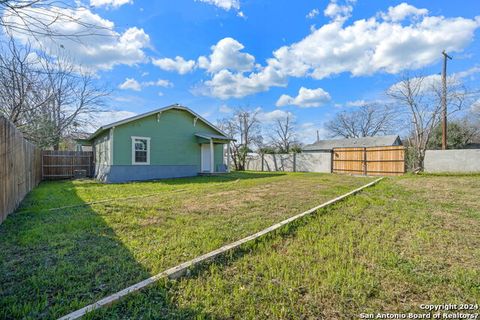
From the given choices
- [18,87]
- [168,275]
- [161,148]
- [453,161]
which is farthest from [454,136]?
[18,87]

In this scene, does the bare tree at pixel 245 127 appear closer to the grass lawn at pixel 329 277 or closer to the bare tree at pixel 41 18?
the grass lawn at pixel 329 277

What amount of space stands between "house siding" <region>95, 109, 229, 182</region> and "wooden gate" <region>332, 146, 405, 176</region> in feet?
29.3

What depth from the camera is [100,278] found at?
7.84 feet

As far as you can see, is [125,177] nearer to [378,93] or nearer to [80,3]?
[80,3]

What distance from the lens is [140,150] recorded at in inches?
505

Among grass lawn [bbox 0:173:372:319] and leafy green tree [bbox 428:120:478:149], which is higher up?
leafy green tree [bbox 428:120:478:149]

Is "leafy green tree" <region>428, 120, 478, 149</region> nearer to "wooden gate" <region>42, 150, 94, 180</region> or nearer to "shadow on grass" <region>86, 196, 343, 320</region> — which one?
"shadow on grass" <region>86, 196, 343, 320</region>

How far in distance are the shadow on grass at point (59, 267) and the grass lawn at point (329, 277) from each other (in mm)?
273

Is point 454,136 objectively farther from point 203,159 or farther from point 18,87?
point 18,87

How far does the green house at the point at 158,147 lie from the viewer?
12.0 meters

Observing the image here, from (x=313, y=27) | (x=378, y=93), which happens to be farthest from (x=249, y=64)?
(x=378, y=93)

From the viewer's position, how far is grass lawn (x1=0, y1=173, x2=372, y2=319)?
6.68 ft

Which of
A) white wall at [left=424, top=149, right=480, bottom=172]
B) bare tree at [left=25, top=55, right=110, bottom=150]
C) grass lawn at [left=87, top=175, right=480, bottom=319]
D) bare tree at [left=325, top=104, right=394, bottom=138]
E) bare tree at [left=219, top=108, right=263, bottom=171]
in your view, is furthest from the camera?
bare tree at [left=325, top=104, right=394, bottom=138]

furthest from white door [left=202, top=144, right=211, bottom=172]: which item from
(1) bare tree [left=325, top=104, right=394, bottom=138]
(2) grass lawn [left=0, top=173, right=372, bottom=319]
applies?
(1) bare tree [left=325, top=104, right=394, bottom=138]
